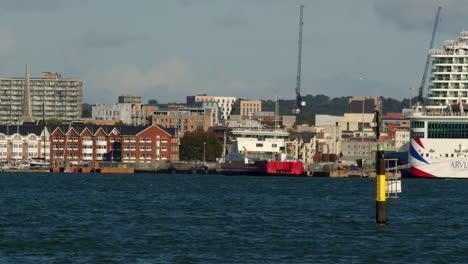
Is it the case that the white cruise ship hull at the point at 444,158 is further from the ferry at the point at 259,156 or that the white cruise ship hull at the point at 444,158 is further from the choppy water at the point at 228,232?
the choppy water at the point at 228,232

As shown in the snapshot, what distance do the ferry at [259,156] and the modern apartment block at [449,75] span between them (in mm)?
32858

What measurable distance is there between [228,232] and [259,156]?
131586mm

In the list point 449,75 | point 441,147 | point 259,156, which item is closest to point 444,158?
point 441,147

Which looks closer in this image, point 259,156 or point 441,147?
point 441,147

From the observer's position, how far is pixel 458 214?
6800cm

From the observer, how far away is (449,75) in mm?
154875

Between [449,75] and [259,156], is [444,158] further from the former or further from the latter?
[259,156]

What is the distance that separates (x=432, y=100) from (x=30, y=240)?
11172 centimetres

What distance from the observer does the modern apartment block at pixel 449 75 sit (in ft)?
502

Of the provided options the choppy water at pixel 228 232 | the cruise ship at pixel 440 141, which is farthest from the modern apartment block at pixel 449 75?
the choppy water at pixel 228 232

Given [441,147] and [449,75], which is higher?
[449,75]

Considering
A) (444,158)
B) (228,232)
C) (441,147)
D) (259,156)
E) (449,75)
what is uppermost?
(449,75)

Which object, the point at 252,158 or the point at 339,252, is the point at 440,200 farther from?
the point at 252,158

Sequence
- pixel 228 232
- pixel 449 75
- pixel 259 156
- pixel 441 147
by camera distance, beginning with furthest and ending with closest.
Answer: pixel 259 156 < pixel 449 75 < pixel 441 147 < pixel 228 232
